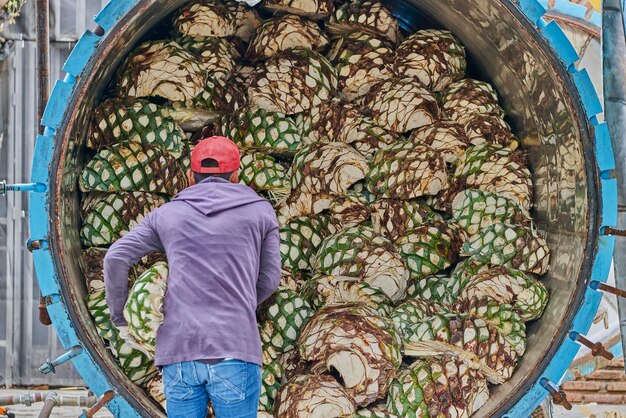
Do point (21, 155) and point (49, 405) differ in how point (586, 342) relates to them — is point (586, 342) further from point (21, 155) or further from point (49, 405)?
point (21, 155)

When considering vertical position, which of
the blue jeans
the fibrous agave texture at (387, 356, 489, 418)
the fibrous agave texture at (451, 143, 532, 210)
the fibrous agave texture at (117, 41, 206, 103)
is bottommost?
the fibrous agave texture at (387, 356, 489, 418)

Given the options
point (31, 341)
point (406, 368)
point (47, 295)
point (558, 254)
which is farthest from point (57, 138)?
point (31, 341)

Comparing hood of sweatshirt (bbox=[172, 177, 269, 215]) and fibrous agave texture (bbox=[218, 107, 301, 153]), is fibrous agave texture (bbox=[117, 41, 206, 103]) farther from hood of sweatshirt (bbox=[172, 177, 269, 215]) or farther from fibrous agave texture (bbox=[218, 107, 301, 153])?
hood of sweatshirt (bbox=[172, 177, 269, 215])

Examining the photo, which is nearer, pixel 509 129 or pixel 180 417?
pixel 180 417

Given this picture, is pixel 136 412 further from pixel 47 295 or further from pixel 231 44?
pixel 231 44

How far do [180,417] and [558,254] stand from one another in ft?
5.72

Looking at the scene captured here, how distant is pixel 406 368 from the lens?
393 centimetres

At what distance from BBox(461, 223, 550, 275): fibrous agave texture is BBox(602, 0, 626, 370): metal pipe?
313 millimetres

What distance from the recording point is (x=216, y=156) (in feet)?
11.1

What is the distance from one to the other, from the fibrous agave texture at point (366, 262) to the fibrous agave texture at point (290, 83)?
639 mm

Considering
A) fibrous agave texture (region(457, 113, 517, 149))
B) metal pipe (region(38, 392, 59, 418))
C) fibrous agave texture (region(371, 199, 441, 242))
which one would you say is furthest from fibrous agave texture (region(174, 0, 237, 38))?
metal pipe (region(38, 392, 59, 418))

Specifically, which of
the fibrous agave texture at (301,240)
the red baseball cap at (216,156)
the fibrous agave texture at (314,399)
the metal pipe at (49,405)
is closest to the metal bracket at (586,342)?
the fibrous agave texture at (314,399)

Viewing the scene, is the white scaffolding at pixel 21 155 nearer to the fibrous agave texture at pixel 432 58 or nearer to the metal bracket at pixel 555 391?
the fibrous agave texture at pixel 432 58

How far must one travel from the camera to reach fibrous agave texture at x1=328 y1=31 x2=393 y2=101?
4.59m
